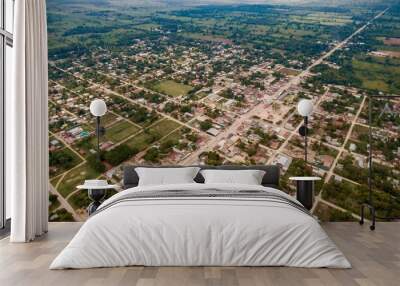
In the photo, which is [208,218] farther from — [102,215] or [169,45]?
[169,45]

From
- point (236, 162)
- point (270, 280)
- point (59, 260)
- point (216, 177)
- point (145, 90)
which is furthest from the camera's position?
point (145, 90)

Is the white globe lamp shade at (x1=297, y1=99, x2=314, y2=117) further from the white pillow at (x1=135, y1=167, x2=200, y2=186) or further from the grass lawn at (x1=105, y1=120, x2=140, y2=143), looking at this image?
the grass lawn at (x1=105, y1=120, x2=140, y2=143)

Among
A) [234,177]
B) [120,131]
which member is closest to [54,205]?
[120,131]

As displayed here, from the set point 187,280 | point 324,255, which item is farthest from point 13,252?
point 324,255

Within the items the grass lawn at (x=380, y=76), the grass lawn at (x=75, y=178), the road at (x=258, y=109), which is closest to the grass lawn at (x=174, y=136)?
the road at (x=258, y=109)

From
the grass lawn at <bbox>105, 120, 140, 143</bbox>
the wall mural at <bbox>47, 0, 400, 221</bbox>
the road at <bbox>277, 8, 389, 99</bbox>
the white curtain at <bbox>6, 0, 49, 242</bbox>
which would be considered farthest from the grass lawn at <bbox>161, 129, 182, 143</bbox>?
the white curtain at <bbox>6, 0, 49, 242</bbox>

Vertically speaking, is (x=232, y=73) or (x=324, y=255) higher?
(x=232, y=73)
